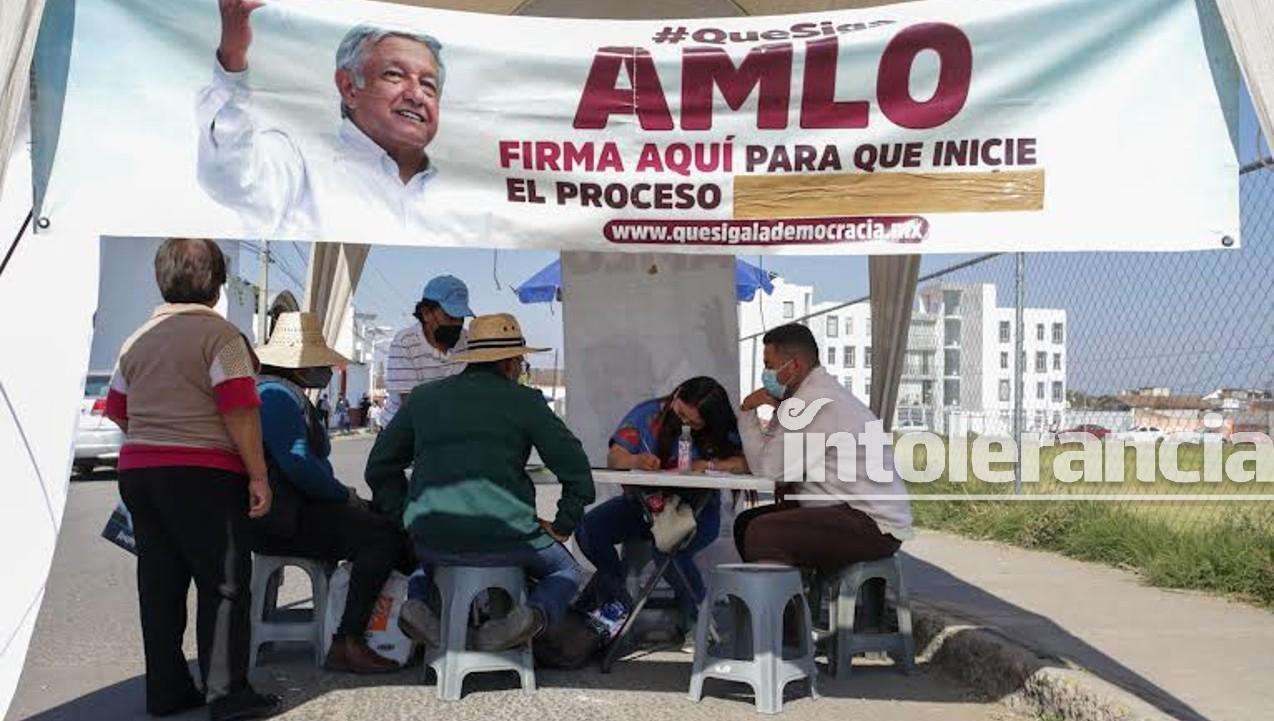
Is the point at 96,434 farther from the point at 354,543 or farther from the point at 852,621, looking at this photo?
the point at 852,621

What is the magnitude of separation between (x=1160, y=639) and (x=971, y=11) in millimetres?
3278

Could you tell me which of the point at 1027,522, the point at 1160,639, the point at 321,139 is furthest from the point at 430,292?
the point at 1027,522

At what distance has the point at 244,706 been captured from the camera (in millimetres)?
4781

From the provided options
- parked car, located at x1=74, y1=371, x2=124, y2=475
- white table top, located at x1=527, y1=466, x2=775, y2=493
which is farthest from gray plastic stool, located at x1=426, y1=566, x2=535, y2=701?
parked car, located at x1=74, y1=371, x2=124, y2=475

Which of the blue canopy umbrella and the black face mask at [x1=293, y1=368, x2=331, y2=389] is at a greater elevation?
the blue canopy umbrella

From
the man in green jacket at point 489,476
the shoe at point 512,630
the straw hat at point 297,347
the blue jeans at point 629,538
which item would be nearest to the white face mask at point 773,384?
the blue jeans at point 629,538

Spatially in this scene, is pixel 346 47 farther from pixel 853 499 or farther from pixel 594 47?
pixel 853 499

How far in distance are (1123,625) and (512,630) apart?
3.21 meters

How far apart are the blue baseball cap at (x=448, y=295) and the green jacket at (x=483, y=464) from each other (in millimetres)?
1594

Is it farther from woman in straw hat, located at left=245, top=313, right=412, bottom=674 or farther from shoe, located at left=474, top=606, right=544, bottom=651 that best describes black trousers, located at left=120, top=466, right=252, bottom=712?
shoe, located at left=474, top=606, right=544, bottom=651

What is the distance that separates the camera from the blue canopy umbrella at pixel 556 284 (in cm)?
1125

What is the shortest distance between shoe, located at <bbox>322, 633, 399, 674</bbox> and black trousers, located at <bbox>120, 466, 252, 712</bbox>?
79 cm

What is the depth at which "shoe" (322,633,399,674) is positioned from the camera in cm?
562

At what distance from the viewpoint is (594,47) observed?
4.52 metres
